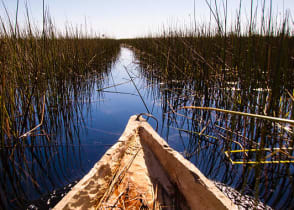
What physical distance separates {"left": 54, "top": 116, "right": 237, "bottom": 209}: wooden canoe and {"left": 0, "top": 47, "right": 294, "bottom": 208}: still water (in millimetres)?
251

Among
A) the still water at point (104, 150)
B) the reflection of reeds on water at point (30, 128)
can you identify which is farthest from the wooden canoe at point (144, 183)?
the reflection of reeds on water at point (30, 128)

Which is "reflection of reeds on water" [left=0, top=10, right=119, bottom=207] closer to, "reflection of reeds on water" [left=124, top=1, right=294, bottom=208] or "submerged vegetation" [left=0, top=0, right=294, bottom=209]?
"submerged vegetation" [left=0, top=0, right=294, bottom=209]

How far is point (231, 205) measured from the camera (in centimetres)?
83

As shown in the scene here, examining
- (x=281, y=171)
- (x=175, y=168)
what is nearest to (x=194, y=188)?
(x=175, y=168)

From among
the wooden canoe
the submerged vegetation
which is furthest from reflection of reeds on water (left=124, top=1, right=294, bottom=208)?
the wooden canoe

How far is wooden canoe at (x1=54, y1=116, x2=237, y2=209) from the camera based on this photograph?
37.9 inches

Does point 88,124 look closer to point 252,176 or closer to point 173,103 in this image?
point 173,103

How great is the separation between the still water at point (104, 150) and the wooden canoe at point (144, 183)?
25 cm

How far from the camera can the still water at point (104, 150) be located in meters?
1.34

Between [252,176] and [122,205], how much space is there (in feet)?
3.80

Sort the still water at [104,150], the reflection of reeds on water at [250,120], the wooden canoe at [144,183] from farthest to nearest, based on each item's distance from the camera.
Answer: the still water at [104,150]
the reflection of reeds on water at [250,120]
the wooden canoe at [144,183]

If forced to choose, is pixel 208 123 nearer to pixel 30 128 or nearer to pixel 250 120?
pixel 250 120

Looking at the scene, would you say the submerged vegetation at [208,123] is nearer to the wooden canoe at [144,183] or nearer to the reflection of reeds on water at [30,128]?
the reflection of reeds on water at [30,128]

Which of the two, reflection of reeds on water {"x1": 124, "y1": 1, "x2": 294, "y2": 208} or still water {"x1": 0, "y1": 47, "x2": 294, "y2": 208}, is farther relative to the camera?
still water {"x1": 0, "y1": 47, "x2": 294, "y2": 208}
